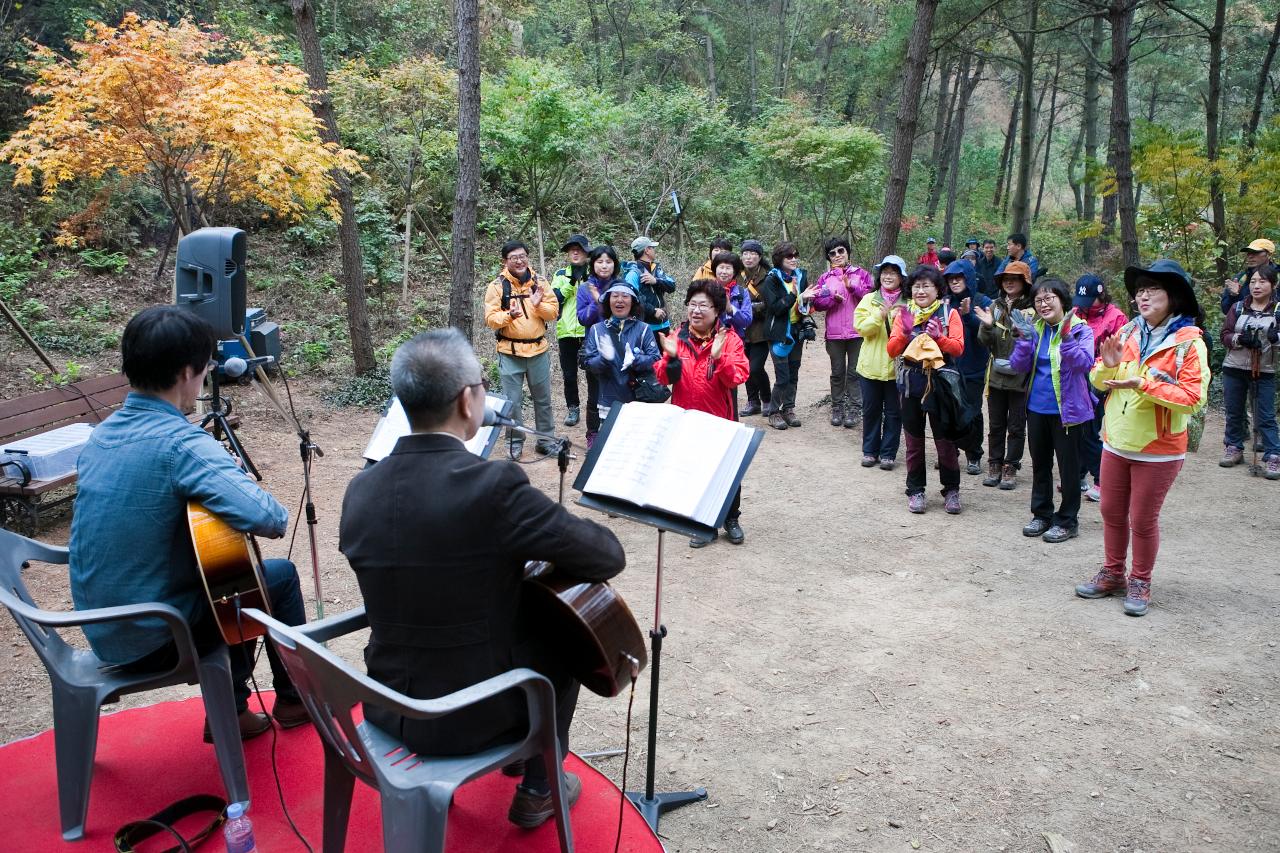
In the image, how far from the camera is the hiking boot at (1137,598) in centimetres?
466

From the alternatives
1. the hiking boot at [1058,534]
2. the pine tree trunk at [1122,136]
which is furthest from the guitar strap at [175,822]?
the pine tree trunk at [1122,136]

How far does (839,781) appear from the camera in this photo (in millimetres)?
3340

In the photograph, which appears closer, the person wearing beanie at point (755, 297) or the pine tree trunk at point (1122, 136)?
the person wearing beanie at point (755, 297)

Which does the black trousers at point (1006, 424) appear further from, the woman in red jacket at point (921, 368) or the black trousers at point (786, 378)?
the black trousers at point (786, 378)

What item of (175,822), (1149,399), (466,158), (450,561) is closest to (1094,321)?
(1149,399)

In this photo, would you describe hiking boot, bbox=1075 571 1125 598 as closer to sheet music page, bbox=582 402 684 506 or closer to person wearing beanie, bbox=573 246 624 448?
sheet music page, bbox=582 402 684 506

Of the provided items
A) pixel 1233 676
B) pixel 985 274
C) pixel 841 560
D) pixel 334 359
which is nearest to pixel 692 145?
pixel 985 274

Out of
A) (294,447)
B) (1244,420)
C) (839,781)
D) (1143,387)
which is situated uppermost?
(1143,387)

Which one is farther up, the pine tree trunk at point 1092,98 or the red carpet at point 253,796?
the pine tree trunk at point 1092,98

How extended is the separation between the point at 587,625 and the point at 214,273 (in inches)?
130

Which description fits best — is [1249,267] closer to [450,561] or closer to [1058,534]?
[1058,534]

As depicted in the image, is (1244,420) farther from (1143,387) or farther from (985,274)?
(985,274)

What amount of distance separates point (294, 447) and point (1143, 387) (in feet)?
22.3

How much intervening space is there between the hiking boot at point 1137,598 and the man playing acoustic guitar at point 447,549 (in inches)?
144
